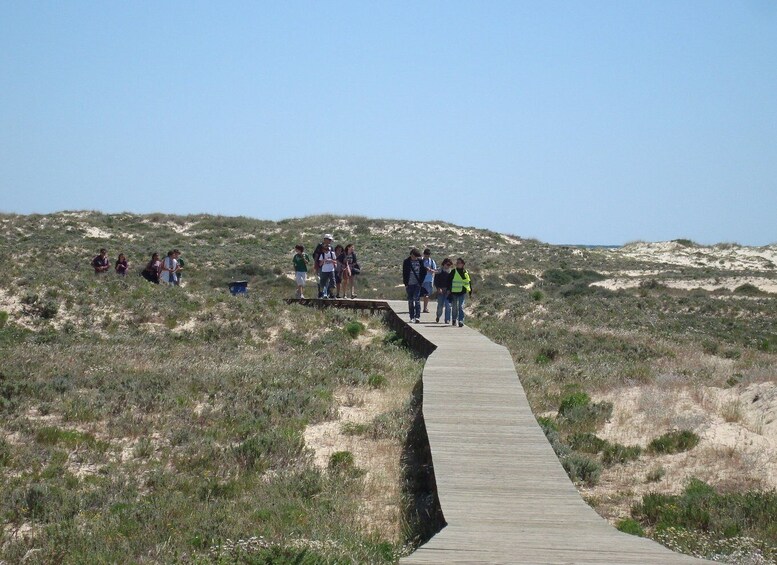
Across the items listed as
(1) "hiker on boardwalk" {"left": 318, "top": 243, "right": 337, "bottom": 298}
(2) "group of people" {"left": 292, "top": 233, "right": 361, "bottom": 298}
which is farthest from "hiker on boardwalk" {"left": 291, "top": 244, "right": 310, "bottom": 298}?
(1) "hiker on boardwalk" {"left": 318, "top": 243, "right": 337, "bottom": 298}

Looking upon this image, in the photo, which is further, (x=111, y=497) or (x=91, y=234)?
(x=91, y=234)

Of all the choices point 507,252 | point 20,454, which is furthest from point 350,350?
point 507,252

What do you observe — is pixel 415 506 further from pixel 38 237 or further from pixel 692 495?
pixel 38 237

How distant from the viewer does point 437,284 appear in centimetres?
1970

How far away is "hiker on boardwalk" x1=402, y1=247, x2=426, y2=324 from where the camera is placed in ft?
66.9

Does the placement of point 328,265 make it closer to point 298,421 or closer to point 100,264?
point 100,264

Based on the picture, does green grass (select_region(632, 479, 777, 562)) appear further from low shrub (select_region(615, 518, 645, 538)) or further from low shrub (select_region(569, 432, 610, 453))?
low shrub (select_region(569, 432, 610, 453))

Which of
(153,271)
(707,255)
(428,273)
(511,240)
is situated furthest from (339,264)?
(707,255)

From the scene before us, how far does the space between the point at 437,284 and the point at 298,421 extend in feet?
27.5

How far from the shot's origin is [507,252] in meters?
55.7

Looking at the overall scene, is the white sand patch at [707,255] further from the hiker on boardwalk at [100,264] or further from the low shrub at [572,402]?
A: the low shrub at [572,402]

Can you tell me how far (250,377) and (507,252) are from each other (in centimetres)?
4242

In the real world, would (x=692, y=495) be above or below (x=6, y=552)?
above

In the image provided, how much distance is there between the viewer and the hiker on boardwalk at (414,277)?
802 inches
